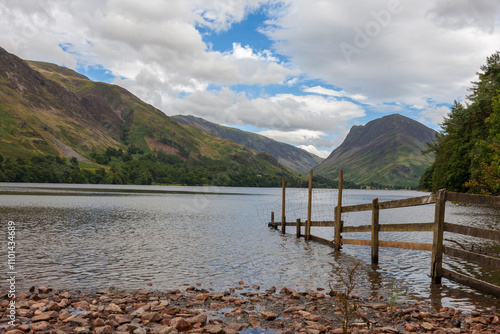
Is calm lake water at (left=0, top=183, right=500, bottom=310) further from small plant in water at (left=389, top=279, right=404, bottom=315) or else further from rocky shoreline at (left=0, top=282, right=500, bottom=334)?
rocky shoreline at (left=0, top=282, right=500, bottom=334)

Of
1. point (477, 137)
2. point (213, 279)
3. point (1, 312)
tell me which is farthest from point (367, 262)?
point (477, 137)

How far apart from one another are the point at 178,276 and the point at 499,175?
38.6 metres

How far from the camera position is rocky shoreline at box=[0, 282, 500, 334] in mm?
9227

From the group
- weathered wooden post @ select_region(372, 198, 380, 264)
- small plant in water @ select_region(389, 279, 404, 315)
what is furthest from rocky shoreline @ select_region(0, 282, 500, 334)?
weathered wooden post @ select_region(372, 198, 380, 264)

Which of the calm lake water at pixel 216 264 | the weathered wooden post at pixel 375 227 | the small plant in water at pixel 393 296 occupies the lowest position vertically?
the calm lake water at pixel 216 264

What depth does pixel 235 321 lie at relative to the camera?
10336 millimetres

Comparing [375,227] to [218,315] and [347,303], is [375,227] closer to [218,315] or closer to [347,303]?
[347,303]

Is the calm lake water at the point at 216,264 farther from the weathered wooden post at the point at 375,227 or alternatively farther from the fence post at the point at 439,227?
the fence post at the point at 439,227

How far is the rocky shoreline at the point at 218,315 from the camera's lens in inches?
363

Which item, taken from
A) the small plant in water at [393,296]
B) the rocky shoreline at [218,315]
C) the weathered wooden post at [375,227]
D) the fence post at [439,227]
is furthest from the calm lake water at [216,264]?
the rocky shoreline at [218,315]

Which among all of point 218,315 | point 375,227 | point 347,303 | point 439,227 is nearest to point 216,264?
point 375,227

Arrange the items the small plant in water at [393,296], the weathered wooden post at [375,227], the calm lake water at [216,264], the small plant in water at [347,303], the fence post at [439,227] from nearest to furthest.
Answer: the small plant in water at [347,303]
the small plant in water at [393,296]
the fence post at [439,227]
the calm lake water at [216,264]
the weathered wooden post at [375,227]

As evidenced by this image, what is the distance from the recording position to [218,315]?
10.9m

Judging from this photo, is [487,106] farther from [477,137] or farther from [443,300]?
[443,300]
